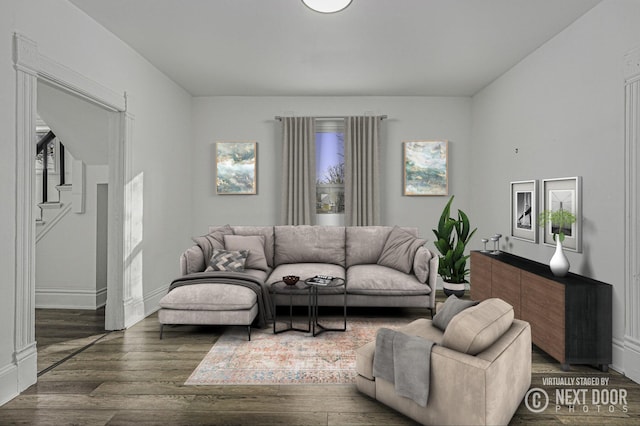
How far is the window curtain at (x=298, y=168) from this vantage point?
5500 mm

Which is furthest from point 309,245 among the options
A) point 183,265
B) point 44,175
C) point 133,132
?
point 44,175

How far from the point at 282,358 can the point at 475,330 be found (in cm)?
164

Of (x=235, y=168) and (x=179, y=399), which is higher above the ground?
(x=235, y=168)

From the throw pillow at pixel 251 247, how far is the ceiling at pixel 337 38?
2.03m

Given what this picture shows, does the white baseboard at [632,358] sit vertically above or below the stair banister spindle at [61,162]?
below

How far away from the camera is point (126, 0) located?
9.70ft

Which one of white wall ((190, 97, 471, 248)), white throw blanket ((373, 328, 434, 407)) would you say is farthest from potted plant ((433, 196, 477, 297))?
white throw blanket ((373, 328, 434, 407))

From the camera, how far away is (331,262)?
473 centimetres

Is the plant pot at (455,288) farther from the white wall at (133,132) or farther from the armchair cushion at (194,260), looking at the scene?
the white wall at (133,132)

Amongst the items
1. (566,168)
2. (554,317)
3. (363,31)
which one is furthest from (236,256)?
(566,168)

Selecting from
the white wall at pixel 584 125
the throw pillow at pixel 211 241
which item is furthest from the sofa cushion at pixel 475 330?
the throw pillow at pixel 211 241

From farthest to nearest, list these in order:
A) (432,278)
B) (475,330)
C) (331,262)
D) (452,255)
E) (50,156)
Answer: (50,156)
(452,255)
(331,262)
(432,278)
(475,330)

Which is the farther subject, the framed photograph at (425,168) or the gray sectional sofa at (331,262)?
the framed photograph at (425,168)

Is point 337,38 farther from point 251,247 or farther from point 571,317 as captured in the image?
point 571,317
